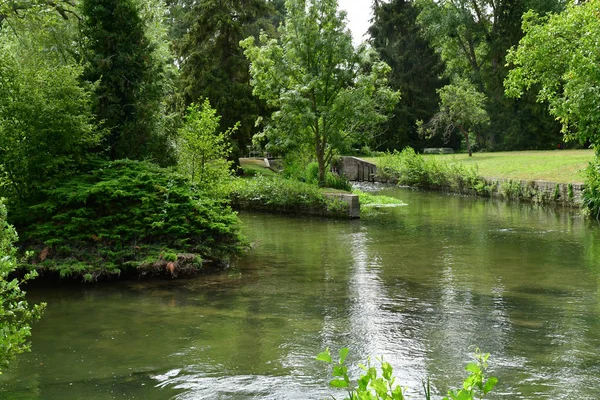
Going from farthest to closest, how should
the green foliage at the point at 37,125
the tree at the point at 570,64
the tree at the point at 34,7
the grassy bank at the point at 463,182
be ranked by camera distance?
the grassy bank at the point at 463,182 → the tree at the point at 570,64 → the tree at the point at 34,7 → the green foliage at the point at 37,125

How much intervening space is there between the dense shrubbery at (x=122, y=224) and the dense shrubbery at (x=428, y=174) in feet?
61.2

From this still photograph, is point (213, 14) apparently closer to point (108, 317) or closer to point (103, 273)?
point (103, 273)

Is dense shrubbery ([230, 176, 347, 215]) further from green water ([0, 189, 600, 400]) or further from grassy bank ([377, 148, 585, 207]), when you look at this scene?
grassy bank ([377, 148, 585, 207])

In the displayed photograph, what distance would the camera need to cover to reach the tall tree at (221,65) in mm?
34125

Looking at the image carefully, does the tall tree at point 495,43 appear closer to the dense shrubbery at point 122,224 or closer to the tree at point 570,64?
the tree at point 570,64

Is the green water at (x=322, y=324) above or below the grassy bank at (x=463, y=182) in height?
below

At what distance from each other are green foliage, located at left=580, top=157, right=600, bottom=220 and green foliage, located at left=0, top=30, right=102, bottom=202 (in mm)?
14110

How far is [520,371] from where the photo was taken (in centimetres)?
704

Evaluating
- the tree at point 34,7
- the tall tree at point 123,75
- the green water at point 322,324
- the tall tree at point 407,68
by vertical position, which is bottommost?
the green water at point 322,324

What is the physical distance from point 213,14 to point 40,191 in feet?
78.6

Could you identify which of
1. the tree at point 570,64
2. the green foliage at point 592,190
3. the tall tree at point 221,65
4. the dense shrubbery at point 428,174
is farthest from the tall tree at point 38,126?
the tall tree at point 221,65

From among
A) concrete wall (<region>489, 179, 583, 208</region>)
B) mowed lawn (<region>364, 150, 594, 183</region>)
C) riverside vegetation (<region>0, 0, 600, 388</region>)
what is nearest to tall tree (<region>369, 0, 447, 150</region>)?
mowed lawn (<region>364, 150, 594, 183</region>)

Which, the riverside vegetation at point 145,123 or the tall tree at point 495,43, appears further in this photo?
the tall tree at point 495,43

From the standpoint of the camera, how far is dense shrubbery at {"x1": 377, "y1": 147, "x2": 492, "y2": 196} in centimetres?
3020
